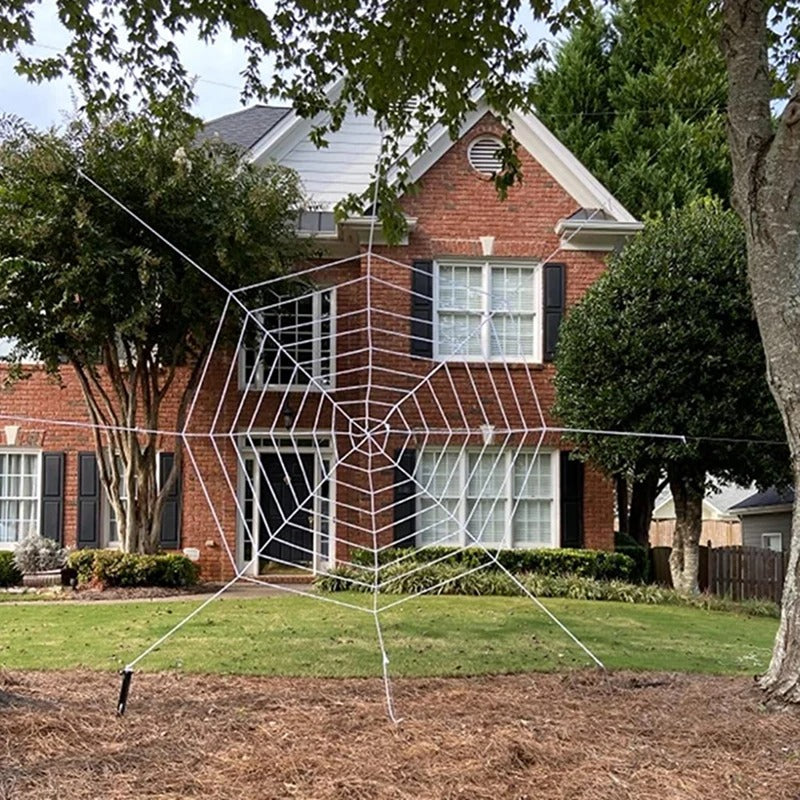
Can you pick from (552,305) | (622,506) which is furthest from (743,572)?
(622,506)

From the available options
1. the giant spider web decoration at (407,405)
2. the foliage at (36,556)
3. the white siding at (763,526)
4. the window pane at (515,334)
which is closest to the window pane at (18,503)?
the foliage at (36,556)

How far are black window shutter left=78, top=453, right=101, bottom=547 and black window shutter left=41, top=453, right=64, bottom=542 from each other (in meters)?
0.31

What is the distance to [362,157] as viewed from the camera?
596 inches

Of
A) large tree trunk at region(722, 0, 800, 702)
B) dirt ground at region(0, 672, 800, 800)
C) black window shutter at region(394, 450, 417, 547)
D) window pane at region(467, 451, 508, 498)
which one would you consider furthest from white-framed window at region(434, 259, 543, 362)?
dirt ground at region(0, 672, 800, 800)

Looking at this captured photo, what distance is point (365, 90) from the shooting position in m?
7.86

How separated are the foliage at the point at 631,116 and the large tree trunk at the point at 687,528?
9.81 meters

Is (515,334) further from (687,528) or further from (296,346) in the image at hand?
(687,528)

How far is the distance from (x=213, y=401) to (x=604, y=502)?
6.24 meters

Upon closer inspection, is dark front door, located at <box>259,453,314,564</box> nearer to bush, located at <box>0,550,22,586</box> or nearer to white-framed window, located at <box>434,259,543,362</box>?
white-framed window, located at <box>434,259,543,362</box>

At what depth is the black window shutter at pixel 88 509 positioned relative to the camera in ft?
45.3

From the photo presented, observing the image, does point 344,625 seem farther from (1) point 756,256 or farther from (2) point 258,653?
(1) point 756,256

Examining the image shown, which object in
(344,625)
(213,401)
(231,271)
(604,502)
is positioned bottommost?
(344,625)

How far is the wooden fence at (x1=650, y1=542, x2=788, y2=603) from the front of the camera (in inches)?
540

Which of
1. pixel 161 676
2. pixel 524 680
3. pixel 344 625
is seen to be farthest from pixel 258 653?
pixel 524 680
